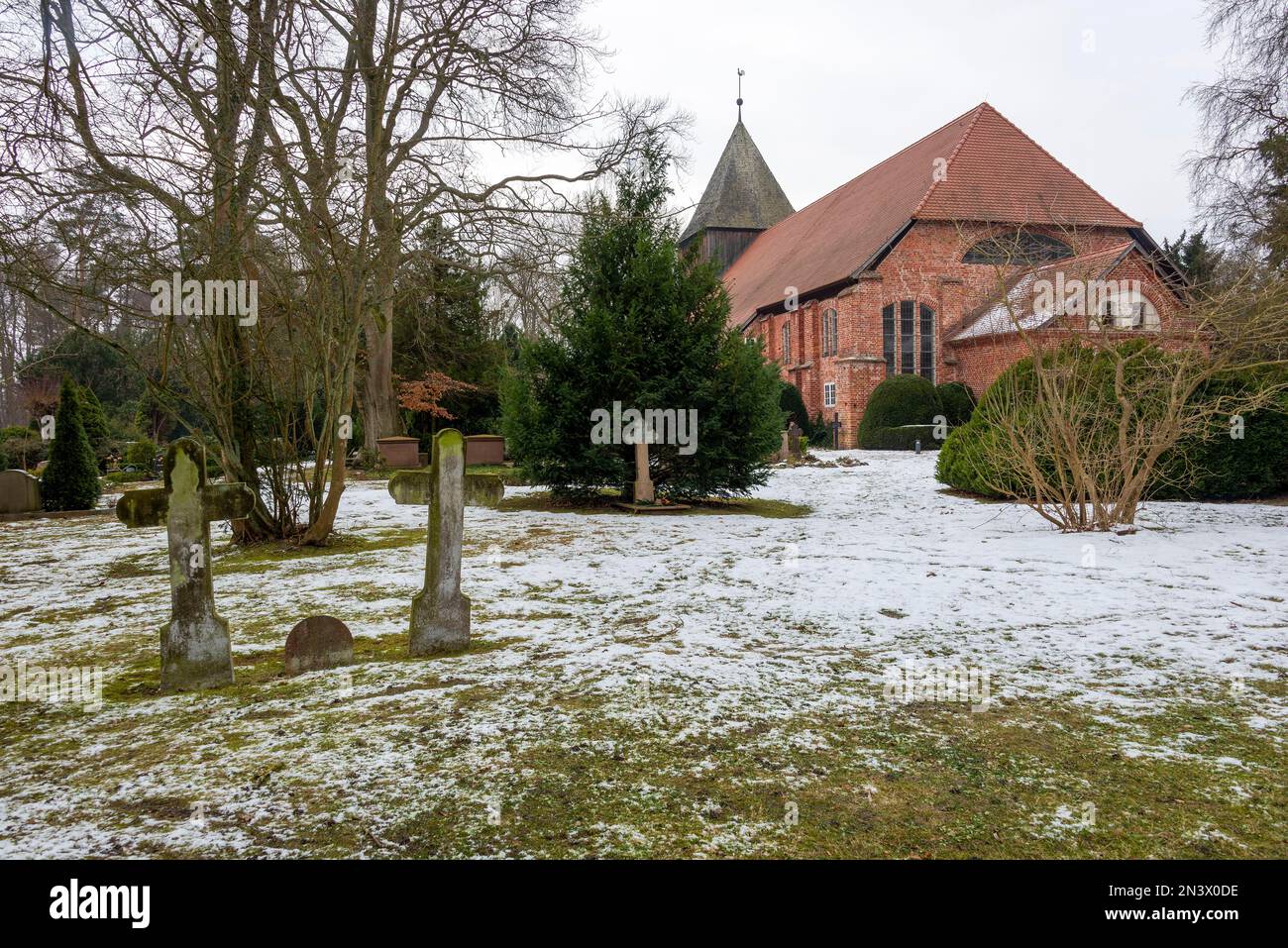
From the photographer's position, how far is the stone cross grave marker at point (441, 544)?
4.79 meters

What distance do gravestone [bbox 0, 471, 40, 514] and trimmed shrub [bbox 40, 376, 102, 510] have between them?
29 centimetres

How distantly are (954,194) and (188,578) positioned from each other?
97.7 feet

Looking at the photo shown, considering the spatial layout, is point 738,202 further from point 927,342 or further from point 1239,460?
point 1239,460

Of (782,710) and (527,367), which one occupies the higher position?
(527,367)

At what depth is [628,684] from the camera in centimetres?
422

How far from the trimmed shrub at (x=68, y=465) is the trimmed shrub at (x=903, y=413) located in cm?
2124

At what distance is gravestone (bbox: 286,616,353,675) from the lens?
4.46m

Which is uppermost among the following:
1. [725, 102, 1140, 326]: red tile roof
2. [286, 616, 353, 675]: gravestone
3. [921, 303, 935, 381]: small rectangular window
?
[725, 102, 1140, 326]: red tile roof

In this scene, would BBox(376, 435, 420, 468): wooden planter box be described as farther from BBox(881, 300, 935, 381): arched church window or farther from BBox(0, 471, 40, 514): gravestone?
BBox(881, 300, 935, 381): arched church window

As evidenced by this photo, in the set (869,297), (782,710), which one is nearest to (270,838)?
(782,710)

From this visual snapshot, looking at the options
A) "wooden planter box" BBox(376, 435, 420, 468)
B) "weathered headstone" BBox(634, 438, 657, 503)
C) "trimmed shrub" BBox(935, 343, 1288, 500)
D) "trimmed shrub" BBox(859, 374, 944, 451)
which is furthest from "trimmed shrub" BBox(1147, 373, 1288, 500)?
"wooden planter box" BBox(376, 435, 420, 468)

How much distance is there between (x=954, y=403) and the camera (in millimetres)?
25969

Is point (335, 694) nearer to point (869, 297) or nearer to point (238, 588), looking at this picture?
point (238, 588)

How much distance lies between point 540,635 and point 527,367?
7905 mm
